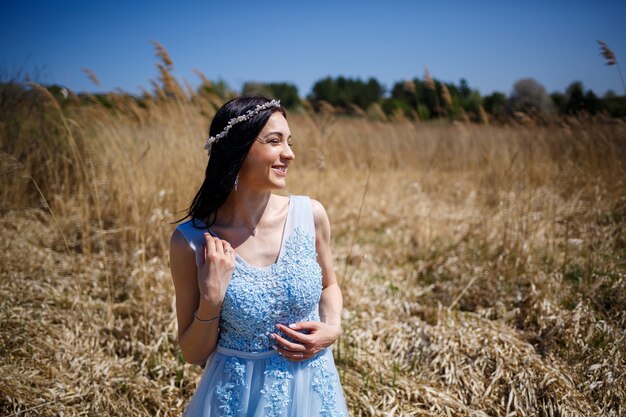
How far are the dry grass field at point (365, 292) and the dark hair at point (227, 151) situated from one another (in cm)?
123

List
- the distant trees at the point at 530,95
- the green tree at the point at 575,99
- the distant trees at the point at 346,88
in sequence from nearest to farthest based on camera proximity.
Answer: the green tree at the point at 575,99 < the distant trees at the point at 530,95 < the distant trees at the point at 346,88

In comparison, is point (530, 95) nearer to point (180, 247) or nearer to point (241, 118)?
point (241, 118)

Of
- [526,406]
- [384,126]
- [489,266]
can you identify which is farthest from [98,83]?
[384,126]

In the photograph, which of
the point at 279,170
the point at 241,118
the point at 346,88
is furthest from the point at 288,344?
the point at 346,88

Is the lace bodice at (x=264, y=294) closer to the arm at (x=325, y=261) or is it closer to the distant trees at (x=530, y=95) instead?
the arm at (x=325, y=261)

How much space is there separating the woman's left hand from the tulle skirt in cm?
4

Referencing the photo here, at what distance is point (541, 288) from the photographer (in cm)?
307

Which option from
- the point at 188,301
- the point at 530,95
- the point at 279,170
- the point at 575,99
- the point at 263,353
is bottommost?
the point at 263,353

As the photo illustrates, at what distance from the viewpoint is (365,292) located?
346 centimetres

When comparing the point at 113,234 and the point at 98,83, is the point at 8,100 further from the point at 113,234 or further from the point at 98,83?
the point at 113,234

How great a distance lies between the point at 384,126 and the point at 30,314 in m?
6.72

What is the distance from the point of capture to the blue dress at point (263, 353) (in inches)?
52.9

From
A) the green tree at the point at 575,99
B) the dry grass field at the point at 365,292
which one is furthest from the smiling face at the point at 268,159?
the green tree at the point at 575,99

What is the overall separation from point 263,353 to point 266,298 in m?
0.21
